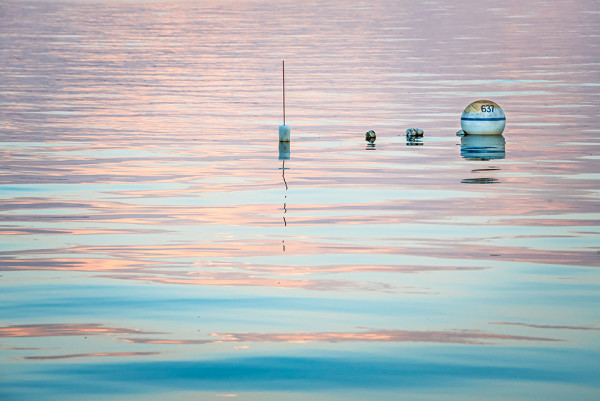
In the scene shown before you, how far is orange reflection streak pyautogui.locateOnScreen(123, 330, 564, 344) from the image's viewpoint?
1196cm

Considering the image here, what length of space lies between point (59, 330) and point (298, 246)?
4.95 metres

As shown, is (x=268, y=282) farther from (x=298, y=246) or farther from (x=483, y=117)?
(x=483, y=117)

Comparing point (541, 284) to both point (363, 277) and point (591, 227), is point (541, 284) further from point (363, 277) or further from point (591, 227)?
point (591, 227)

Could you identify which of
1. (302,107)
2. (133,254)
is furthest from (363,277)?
(302,107)

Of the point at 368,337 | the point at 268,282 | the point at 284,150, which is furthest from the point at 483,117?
the point at 368,337

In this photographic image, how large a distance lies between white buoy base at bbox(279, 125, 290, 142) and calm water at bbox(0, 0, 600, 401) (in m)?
0.21

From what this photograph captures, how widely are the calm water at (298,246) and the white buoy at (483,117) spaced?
1.66ft

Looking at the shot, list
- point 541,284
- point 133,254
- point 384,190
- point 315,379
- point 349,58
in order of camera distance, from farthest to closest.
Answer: point 349,58 → point 384,190 → point 133,254 → point 541,284 → point 315,379

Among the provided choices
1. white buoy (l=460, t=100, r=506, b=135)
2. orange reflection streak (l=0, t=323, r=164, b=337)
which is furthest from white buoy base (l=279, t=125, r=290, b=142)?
orange reflection streak (l=0, t=323, r=164, b=337)

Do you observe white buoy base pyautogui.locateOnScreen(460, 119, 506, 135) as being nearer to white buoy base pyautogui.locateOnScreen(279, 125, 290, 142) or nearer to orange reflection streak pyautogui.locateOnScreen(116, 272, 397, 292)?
white buoy base pyautogui.locateOnScreen(279, 125, 290, 142)

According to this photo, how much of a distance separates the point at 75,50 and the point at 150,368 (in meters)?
56.8

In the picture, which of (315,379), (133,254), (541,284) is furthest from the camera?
(133,254)

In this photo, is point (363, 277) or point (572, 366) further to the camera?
point (363, 277)

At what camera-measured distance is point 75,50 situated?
217 feet
